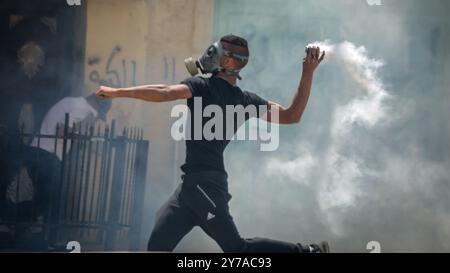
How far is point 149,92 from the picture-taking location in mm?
6723

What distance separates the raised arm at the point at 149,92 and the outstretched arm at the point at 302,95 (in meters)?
0.96

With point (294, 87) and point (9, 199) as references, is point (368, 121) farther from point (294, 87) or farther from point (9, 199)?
point (9, 199)

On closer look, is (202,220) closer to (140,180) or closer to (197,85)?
(197,85)

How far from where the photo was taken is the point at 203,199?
23.0 feet

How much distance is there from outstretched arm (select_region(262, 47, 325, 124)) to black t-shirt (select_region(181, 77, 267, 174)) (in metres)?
0.41

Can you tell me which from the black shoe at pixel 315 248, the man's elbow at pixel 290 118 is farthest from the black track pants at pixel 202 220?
the man's elbow at pixel 290 118

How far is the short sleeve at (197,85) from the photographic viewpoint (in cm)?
707

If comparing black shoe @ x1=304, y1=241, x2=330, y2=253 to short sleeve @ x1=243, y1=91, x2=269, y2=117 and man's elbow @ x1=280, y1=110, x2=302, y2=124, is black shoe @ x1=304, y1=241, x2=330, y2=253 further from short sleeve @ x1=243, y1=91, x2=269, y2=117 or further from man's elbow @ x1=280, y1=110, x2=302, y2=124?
short sleeve @ x1=243, y1=91, x2=269, y2=117

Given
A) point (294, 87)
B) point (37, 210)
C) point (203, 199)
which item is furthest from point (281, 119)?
point (37, 210)

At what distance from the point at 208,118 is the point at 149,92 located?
0.63 meters

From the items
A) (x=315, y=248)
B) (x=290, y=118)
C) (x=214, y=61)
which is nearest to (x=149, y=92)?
(x=214, y=61)

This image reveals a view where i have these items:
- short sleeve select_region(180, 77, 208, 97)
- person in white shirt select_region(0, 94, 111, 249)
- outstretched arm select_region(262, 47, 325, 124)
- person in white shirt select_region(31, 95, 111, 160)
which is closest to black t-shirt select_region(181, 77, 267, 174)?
short sleeve select_region(180, 77, 208, 97)
